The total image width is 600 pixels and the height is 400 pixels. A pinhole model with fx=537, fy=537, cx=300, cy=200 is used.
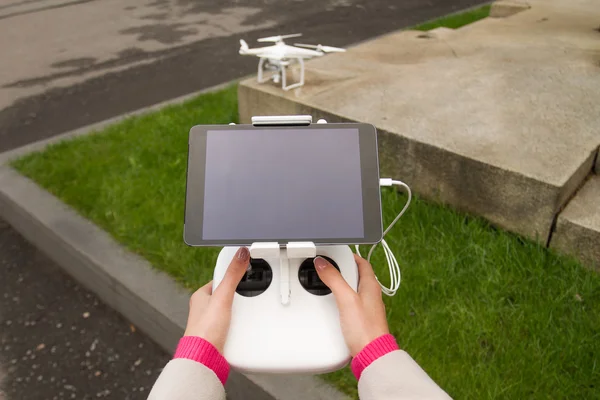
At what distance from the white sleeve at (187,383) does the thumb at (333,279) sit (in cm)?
31

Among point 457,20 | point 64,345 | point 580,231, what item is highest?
point 580,231

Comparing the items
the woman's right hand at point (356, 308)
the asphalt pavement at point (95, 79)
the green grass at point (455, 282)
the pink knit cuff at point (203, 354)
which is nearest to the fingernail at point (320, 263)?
the woman's right hand at point (356, 308)

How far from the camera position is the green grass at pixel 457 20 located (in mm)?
6621

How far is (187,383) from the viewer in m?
1.05

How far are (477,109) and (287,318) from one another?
2.57 m

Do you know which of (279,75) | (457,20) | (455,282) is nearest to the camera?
(455,282)

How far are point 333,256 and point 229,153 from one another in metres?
0.35

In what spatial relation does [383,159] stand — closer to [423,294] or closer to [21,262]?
[423,294]

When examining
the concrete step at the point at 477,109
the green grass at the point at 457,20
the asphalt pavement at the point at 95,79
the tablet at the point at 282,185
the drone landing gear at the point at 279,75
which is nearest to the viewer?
the tablet at the point at 282,185

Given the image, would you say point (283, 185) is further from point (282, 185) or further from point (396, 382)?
point (396, 382)

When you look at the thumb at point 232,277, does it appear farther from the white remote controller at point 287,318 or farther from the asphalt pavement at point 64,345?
the asphalt pavement at point 64,345

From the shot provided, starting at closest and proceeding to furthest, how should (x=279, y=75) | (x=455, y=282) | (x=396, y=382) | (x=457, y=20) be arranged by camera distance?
(x=396, y=382), (x=455, y=282), (x=279, y=75), (x=457, y=20)

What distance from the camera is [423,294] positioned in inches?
93.7

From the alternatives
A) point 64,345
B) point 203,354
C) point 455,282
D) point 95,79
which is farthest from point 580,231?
point 95,79
